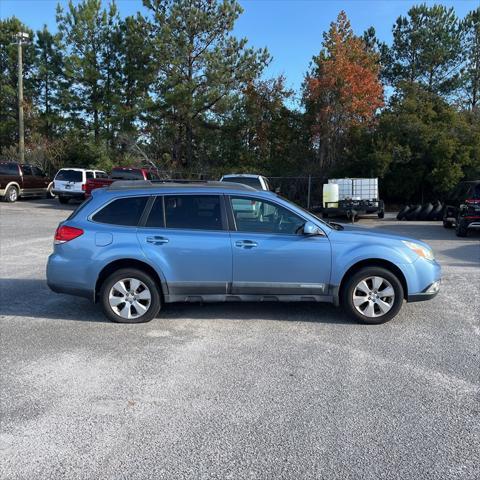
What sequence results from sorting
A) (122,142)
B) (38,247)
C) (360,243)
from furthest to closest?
(122,142) → (38,247) → (360,243)

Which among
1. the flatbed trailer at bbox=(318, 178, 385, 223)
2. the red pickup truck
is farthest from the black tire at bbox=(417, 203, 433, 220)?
the red pickup truck

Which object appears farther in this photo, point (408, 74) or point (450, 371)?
point (408, 74)

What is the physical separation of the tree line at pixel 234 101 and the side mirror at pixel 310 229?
63.8ft

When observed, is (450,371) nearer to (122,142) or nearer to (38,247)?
(38,247)

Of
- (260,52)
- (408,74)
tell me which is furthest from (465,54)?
(260,52)

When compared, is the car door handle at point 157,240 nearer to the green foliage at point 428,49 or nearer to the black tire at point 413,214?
the black tire at point 413,214

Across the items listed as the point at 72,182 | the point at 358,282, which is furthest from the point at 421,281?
the point at 72,182

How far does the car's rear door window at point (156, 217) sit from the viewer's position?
6055mm

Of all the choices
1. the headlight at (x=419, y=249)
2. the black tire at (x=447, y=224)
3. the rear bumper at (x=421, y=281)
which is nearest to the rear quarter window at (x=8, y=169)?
the black tire at (x=447, y=224)

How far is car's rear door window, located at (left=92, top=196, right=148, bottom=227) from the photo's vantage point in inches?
239

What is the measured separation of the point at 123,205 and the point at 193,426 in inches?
127

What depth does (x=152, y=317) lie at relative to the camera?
6.00 m

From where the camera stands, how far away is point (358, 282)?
593cm

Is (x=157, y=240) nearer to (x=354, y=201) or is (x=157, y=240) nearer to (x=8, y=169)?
(x=354, y=201)
